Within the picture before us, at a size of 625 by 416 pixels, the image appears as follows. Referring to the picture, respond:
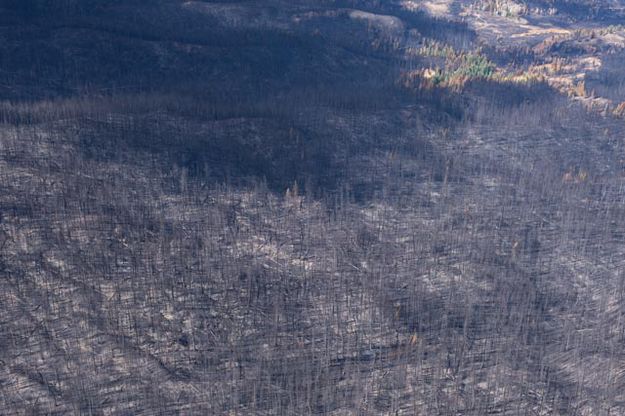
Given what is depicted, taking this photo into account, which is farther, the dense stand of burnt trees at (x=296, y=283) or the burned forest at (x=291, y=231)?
the burned forest at (x=291, y=231)

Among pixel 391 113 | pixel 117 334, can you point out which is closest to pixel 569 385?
pixel 117 334

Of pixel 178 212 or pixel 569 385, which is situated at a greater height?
pixel 178 212

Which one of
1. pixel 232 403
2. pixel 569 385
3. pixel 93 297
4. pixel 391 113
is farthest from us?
pixel 391 113

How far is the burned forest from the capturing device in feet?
43.4

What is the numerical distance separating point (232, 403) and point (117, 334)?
353 cm

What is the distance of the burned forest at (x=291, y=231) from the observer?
1323 cm

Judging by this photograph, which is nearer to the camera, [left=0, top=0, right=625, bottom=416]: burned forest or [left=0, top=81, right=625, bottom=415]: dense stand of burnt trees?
[left=0, top=81, right=625, bottom=415]: dense stand of burnt trees

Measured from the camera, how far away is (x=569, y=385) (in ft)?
44.6

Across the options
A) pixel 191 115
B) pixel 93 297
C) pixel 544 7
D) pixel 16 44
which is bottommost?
pixel 93 297

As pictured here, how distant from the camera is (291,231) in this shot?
18.8 meters

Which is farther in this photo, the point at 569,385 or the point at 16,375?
the point at 569,385

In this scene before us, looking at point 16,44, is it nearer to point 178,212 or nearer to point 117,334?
point 178,212

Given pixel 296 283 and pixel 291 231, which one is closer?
pixel 296 283

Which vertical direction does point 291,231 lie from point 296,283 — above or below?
above
